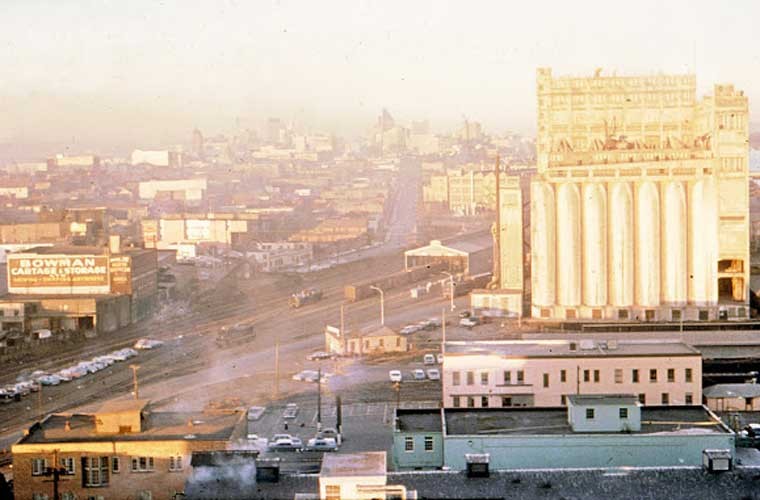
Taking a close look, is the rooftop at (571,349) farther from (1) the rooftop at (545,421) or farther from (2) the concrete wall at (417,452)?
(2) the concrete wall at (417,452)

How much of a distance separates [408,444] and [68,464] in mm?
1846

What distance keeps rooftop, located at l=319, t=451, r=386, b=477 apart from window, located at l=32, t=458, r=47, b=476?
2371mm

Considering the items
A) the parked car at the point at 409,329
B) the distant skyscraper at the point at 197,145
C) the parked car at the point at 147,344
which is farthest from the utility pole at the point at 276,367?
the distant skyscraper at the point at 197,145

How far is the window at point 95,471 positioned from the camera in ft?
24.6

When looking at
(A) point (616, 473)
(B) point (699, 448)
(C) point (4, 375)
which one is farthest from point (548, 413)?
(C) point (4, 375)

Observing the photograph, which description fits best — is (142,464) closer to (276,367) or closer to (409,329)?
(276,367)

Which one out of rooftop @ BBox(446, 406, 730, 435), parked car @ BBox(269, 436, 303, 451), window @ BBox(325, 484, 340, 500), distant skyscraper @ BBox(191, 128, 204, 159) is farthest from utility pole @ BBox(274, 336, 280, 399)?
distant skyscraper @ BBox(191, 128, 204, 159)

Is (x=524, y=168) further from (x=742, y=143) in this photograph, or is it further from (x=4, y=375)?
(x=4, y=375)

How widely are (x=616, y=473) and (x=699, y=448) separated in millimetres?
1120

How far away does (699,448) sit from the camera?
7004 millimetres

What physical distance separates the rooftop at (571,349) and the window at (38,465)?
3.75 m

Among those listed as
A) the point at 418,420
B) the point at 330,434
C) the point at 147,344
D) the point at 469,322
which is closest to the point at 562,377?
the point at 330,434

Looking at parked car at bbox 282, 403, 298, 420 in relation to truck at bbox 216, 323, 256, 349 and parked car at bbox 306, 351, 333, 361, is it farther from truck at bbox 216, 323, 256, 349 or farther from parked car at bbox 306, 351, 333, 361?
truck at bbox 216, 323, 256, 349

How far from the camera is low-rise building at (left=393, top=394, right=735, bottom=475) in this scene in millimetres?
7012
